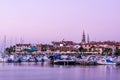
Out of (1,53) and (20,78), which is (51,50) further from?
(20,78)

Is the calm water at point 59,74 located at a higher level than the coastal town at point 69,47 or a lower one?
lower

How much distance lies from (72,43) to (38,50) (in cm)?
1367

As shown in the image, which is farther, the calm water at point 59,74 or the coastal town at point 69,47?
the coastal town at point 69,47

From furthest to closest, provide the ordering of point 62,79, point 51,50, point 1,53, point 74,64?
point 51,50 → point 1,53 → point 74,64 → point 62,79

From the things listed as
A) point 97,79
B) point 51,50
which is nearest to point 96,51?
point 51,50

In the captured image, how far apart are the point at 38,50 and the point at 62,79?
8618 centimetres

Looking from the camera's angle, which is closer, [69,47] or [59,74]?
[59,74]

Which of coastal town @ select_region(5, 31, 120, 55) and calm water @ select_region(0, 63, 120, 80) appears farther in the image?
coastal town @ select_region(5, 31, 120, 55)

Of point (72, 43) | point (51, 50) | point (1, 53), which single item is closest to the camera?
point (1, 53)

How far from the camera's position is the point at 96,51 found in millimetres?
109938

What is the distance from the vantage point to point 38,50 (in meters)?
121

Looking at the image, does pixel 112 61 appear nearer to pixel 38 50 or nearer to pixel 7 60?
pixel 7 60

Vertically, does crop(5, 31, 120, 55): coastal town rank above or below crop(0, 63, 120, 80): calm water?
above

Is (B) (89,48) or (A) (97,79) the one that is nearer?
(A) (97,79)
